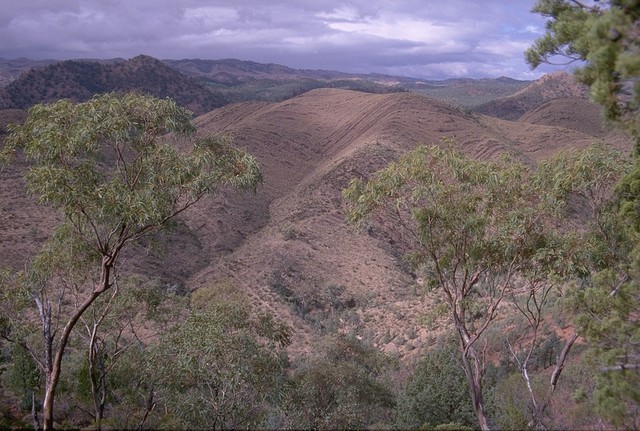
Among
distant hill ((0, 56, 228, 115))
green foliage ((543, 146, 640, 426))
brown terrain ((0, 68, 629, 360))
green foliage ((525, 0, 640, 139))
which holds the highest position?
distant hill ((0, 56, 228, 115))

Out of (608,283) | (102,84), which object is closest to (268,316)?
(608,283)

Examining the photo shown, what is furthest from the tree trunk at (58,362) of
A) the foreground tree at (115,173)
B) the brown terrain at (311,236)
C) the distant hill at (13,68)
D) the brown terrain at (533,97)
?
the distant hill at (13,68)

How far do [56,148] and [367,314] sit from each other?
54.2 feet

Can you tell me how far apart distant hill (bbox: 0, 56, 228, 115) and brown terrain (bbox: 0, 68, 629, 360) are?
3559 centimetres

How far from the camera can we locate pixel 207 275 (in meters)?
25.9

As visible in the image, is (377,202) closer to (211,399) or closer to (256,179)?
(256,179)

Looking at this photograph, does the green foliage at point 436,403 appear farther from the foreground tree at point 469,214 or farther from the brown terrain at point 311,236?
the foreground tree at point 469,214

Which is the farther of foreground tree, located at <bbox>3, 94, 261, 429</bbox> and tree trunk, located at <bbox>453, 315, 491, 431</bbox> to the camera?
tree trunk, located at <bbox>453, 315, 491, 431</bbox>

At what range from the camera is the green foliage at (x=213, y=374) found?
27.3ft

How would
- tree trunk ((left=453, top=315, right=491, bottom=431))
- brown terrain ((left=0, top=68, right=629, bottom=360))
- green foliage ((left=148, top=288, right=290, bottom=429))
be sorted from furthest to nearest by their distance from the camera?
brown terrain ((left=0, top=68, right=629, bottom=360)) → green foliage ((left=148, top=288, right=290, bottom=429)) → tree trunk ((left=453, top=315, right=491, bottom=431))

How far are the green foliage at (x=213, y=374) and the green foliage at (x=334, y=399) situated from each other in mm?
1133

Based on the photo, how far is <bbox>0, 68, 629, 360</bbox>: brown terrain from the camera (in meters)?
21.9

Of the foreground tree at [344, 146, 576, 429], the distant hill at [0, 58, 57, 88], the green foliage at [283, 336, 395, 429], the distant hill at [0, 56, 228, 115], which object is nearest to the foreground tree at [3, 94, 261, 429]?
the foreground tree at [344, 146, 576, 429]

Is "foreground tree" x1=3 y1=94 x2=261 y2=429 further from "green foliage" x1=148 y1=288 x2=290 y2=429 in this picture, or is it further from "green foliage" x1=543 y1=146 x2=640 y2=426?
"green foliage" x1=543 y1=146 x2=640 y2=426
